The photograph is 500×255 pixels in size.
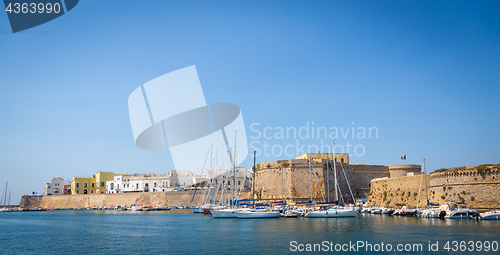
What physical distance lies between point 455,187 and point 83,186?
56.5 meters

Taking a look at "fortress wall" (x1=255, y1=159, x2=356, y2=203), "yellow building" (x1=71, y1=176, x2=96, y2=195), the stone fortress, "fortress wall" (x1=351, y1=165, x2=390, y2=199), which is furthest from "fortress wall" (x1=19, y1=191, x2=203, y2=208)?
"fortress wall" (x1=351, y1=165, x2=390, y2=199)

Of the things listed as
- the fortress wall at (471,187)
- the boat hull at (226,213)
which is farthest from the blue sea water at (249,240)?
the fortress wall at (471,187)

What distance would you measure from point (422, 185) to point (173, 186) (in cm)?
3992

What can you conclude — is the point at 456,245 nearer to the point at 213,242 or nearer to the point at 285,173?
the point at 213,242

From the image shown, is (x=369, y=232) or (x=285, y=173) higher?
(x=285, y=173)

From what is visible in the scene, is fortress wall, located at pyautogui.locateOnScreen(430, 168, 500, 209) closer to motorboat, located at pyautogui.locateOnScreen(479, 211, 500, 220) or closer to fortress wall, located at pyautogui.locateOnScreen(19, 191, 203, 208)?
motorboat, located at pyautogui.locateOnScreen(479, 211, 500, 220)

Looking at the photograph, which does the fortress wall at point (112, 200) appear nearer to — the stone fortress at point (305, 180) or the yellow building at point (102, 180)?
the yellow building at point (102, 180)

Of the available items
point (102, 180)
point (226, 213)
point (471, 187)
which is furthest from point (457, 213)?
point (102, 180)

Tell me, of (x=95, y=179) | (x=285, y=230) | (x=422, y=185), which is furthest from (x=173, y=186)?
(x=285, y=230)

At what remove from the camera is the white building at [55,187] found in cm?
6996

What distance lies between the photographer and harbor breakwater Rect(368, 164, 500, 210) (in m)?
26.2

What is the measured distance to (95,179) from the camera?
6738cm

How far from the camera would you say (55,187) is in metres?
70.9

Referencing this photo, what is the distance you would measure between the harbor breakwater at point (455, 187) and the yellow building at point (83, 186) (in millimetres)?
49190
